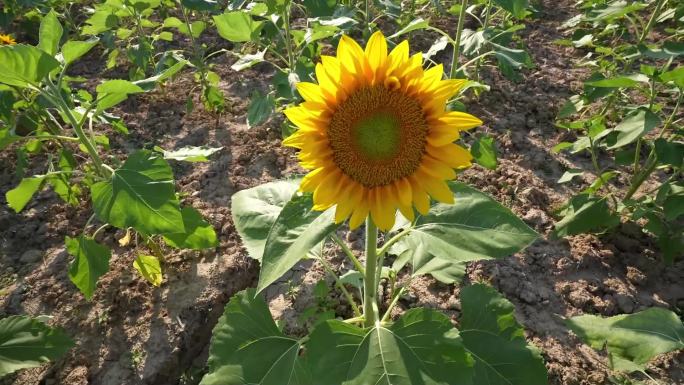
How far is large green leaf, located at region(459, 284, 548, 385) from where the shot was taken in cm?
155

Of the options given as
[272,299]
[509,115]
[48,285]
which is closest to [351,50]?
[272,299]

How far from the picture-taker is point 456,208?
1399mm

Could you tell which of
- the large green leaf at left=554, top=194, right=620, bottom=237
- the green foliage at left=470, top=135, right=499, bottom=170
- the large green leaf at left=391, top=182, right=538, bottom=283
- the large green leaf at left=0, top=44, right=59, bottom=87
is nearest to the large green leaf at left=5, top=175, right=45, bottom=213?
the large green leaf at left=0, top=44, right=59, bottom=87

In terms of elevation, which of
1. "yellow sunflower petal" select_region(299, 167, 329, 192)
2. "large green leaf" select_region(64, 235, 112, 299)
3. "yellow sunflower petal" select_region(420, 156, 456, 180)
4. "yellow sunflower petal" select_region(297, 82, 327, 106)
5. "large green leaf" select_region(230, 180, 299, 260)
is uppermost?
"yellow sunflower petal" select_region(297, 82, 327, 106)

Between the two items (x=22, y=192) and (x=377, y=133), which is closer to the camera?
(x=377, y=133)

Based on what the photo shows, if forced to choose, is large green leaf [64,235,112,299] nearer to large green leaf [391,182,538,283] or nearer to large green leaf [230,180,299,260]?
large green leaf [230,180,299,260]

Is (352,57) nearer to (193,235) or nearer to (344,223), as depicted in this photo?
(193,235)

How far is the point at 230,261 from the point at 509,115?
8.36 ft

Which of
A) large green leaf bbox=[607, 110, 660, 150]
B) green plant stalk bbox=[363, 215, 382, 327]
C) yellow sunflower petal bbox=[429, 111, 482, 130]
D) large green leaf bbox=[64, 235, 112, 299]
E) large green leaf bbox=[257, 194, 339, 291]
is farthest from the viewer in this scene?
large green leaf bbox=[607, 110, 660, 150]

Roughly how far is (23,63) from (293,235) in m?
1.29

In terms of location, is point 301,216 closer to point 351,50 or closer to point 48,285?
point 351,50

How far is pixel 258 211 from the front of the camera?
1.50 m

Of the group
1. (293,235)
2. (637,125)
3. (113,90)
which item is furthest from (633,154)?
(113,90)

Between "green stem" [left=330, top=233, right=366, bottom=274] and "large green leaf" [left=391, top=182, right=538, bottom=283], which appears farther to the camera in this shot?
"green stem" [left=330, top=233, right=366, bottom=274]
